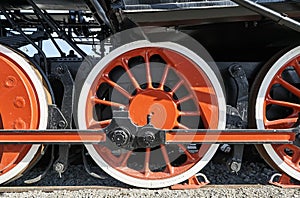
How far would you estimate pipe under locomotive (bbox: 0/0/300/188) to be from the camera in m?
1.93

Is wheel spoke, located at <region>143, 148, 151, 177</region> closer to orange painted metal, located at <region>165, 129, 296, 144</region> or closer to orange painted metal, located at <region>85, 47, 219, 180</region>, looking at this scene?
orange painted metal, located at <region>85, 47, 219, 180</region>

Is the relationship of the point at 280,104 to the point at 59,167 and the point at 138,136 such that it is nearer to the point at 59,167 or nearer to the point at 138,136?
the point at 138,136

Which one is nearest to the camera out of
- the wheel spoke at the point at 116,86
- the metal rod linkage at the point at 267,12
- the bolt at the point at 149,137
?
the metal rod linkage at the point at 267,12

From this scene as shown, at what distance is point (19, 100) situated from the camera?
1966mm

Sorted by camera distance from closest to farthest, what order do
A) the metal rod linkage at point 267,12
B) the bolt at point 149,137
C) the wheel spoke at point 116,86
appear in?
the metal rod linkage at point 267,12, the bolt at point 149,137, the wheel spoke at point 116,86

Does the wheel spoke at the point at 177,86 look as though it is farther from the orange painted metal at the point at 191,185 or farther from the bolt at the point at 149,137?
the orange painted metal at the point at 191,185

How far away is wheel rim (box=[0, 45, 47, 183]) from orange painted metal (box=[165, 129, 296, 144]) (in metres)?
0.70

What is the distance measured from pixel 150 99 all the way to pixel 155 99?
3 centimetres

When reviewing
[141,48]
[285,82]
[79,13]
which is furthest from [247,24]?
[79,13]

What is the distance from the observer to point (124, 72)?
211cm

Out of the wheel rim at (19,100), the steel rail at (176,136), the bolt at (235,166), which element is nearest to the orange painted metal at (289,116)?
the steel rail at (176,136)

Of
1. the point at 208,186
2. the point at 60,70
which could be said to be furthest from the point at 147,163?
the point at 60,70

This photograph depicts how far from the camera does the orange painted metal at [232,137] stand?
76.0 inches

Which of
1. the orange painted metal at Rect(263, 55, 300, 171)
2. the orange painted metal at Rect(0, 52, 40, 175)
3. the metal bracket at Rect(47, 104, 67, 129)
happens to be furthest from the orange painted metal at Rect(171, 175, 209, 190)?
the orange painted metal at Rect(0, 52, 40, 175)
